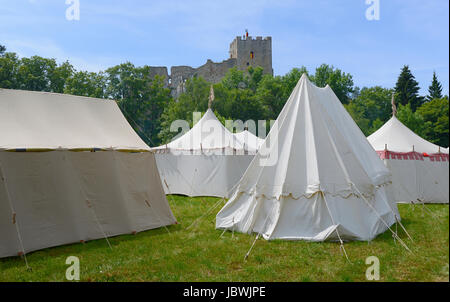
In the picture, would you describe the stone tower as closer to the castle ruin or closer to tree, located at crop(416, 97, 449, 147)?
the castle ruin

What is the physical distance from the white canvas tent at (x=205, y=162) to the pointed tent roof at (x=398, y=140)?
16.3 feet

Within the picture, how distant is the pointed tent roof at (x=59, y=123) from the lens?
6.09 metres

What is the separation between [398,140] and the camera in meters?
12.4

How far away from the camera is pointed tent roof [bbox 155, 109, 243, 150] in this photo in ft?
44.8

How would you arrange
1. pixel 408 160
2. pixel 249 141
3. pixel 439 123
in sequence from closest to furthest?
pixel 439 123 → pixel 408 160 → pixel 249 141

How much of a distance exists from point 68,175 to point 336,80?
136ft

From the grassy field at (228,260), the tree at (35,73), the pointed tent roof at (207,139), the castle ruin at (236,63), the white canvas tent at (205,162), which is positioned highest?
the castle ruin at (236,63)

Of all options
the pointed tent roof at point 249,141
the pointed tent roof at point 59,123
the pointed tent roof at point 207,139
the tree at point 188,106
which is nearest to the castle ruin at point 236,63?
the tree at point 188,106

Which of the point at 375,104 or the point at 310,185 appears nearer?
the point at 310,185

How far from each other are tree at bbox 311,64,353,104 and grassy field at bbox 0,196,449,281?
38.4 meters

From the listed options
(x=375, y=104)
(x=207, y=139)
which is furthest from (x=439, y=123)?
(x=375, y=104)

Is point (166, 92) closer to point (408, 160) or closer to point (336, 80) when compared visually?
point (336, 80)

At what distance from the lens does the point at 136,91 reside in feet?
127

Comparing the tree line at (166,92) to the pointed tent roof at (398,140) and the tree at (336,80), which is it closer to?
the tree at (336,80)
